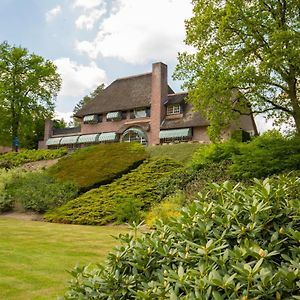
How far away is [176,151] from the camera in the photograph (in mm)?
30750

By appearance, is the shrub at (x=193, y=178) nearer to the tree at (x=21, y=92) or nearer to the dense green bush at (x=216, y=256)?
the dense green bush at (x=216, y=256)

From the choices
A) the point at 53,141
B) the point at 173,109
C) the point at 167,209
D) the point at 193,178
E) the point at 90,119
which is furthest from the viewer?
the point at 53,141

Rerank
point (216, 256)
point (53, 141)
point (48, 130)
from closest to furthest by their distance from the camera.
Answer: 1. point (216, 256)
2. point (53, 141)
3. point (48, 130)

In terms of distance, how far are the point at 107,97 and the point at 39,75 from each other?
10.0 m

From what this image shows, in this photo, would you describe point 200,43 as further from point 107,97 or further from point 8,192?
point 107,97

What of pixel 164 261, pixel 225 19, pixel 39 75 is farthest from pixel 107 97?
pixel 164 261

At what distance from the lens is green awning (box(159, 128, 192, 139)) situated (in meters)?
41.5

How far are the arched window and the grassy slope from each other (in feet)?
Result: 42.3

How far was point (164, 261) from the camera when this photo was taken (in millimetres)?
2869

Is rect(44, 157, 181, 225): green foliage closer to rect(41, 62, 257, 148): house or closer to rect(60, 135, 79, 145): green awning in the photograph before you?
rect(41, 62, 257, 148): house

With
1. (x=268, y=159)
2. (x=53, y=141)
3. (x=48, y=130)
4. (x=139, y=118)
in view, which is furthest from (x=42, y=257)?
(x=48, y=130)

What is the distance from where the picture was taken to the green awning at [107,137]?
47.8 meters

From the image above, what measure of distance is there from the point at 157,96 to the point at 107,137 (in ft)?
27.7

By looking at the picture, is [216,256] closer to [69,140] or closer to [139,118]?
[139,118]
